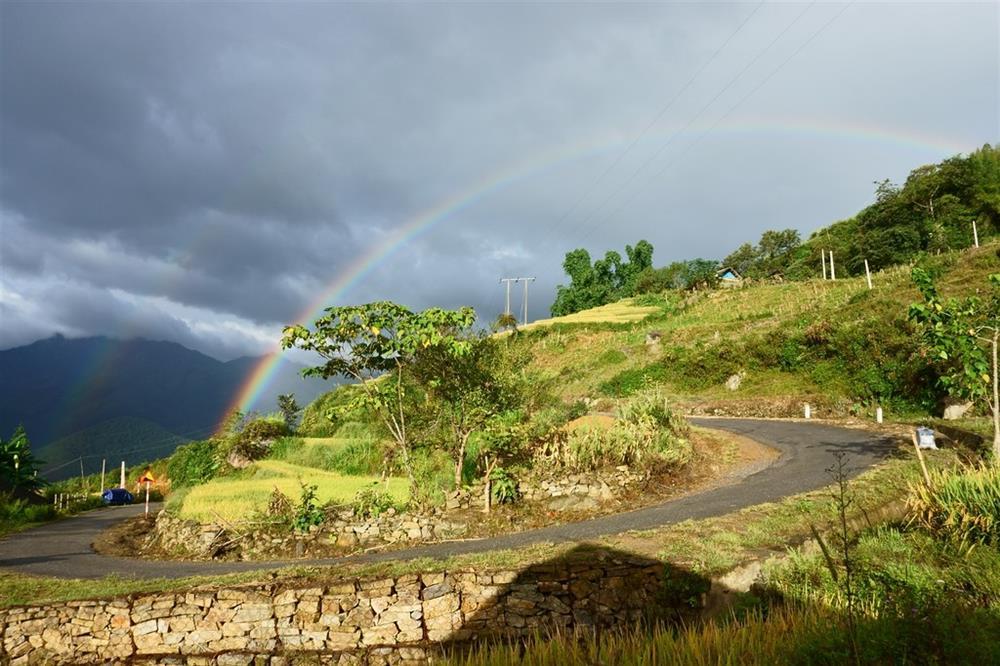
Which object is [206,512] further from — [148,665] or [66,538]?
[148,665]

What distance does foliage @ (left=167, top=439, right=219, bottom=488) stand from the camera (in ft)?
81.5

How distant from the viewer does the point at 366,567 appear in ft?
28.3

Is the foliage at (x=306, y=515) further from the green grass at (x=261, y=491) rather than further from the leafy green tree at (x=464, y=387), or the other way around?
the leafy green tree at (x=464, y=387)

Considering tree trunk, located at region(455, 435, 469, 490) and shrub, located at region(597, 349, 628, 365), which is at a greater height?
shrub, located at region(597, 349, 628, 365)

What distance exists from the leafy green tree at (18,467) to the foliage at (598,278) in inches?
3337

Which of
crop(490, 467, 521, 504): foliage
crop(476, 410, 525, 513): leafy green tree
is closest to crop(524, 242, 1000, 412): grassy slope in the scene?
crop(476, 410, 525, 513): leafy green tree

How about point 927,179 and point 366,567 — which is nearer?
point 366,567

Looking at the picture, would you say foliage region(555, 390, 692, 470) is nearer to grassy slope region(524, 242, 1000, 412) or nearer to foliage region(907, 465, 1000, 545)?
foliage region(907, 465, 1000, 545)

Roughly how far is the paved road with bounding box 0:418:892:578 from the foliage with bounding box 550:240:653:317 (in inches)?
3357

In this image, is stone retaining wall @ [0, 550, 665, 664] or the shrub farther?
the shrub

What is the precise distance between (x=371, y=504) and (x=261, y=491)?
5.06 m

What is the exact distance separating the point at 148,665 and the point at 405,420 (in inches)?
342

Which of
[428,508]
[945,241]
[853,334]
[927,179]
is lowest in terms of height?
[428,508]

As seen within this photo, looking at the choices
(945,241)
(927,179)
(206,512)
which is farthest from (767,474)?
(927,179)
